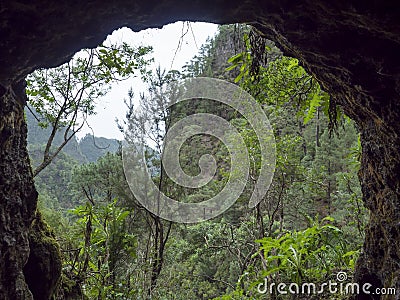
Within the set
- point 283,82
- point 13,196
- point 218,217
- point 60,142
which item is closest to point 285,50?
point 13,196

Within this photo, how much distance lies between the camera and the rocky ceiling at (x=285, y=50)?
133cm

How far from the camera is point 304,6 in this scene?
4.66ft

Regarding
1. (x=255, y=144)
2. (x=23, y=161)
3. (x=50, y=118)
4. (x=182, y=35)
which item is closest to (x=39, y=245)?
(x=23, y=161)

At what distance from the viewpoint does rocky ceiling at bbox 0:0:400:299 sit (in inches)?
52.4

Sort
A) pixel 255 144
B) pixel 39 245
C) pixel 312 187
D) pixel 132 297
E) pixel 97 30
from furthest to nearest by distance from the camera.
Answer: pixel 312 187
pixel 255 144
pixel 132 297
pixel 39 245
pixel 97 30

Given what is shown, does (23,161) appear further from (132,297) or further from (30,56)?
(132,297)

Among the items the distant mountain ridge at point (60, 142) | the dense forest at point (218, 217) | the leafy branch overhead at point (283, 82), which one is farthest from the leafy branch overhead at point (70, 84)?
the distant mountain ridge at point (60, 142)

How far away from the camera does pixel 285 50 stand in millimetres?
2119

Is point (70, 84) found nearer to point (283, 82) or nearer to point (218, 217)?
point (283, 82)

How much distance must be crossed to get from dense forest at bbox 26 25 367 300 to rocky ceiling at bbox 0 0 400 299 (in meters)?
0.63

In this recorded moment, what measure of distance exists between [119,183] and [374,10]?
7.51 meters

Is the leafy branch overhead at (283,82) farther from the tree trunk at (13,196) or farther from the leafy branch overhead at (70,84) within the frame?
the leafy branch overhead at (70,84)

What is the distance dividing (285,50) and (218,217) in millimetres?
9183

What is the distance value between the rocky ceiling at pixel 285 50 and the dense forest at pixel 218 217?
0.63 metres
